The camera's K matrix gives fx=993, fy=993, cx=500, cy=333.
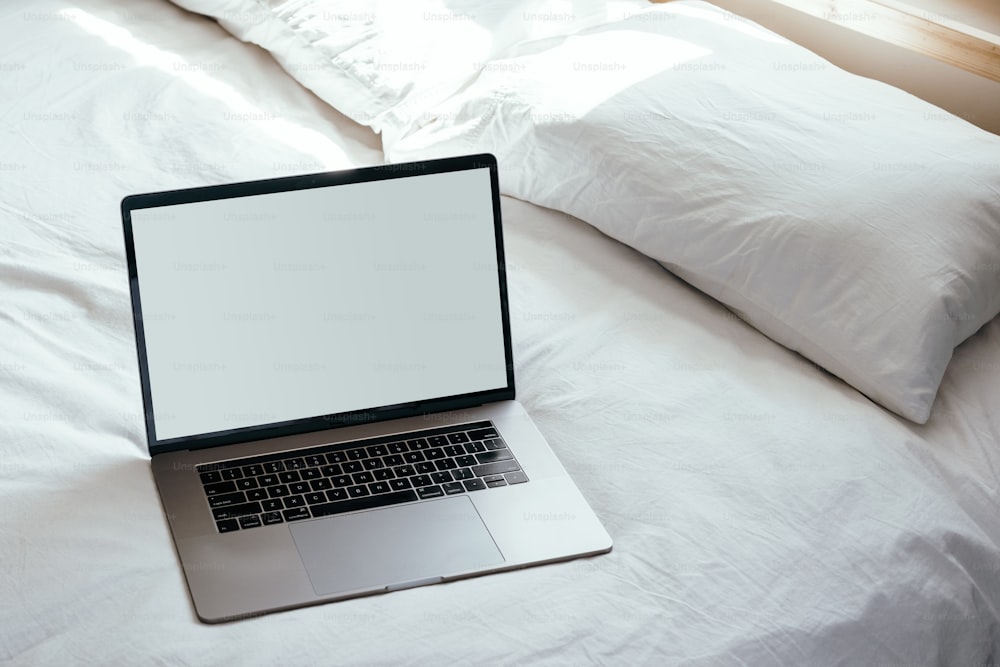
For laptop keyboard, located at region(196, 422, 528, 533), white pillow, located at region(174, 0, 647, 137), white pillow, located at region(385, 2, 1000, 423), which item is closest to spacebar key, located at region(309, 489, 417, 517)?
laptop keyboard, located at region(196, 422, 528, 533)

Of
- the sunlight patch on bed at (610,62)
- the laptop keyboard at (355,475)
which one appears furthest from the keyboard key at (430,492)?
the sunlight patch on bed at (610,62)

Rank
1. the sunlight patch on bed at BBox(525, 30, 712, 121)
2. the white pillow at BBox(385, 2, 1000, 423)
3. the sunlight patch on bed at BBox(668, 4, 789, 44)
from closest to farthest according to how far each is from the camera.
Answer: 1. the white pillow at BBox(385, 2, 1000, 423)
2. the sunlight patch on bed at BBox(525, 30, 712, 121)
3. the sunlight patch on bed at BBox(668, 4, 789, 44)

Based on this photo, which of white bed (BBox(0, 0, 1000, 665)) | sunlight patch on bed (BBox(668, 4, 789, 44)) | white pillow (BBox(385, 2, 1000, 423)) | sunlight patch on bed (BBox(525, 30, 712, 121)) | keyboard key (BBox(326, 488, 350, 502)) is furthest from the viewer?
sunlight patch on bed (BBox(668, 4, 789, 44))

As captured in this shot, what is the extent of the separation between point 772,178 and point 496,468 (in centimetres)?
48

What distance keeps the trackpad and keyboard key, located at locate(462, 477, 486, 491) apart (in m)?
0.02

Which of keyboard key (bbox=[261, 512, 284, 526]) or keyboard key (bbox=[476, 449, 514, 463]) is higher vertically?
keyboard key (bbox=[261, 512, 284, 526])

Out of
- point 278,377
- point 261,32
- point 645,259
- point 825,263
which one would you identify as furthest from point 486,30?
point 278,377

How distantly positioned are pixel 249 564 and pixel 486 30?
3.40ft

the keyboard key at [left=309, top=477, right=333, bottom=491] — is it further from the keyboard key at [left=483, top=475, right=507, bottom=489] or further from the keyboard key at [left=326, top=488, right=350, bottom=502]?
the keyboard key at [left=483, top=475, right=507, bottom=489]

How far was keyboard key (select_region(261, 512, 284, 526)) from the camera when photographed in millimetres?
847

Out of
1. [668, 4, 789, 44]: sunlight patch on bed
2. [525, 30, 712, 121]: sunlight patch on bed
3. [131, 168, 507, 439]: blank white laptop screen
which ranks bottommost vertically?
[131, 168, 507, 439]: blank white laptop screen

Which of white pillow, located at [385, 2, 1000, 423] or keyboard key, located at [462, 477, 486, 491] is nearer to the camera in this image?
keyboard key, located at [462, 477, 486, 491]

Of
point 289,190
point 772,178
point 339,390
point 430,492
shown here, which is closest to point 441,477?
point 430,492

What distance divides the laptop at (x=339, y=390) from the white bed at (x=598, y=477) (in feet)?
0.11
